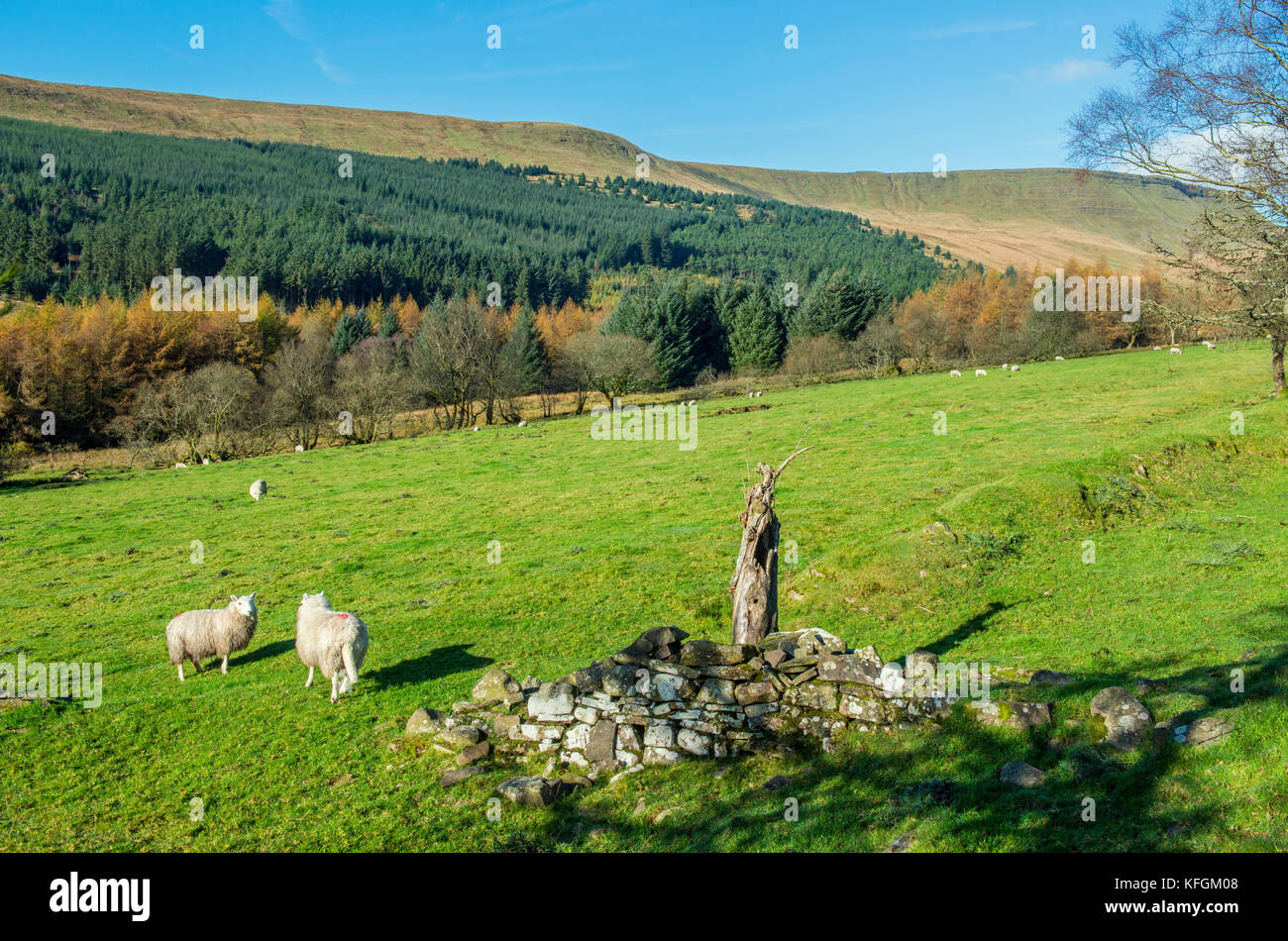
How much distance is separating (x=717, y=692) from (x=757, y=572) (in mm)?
2859

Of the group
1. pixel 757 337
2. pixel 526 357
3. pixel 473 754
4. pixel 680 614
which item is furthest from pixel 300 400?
pixel 757 337

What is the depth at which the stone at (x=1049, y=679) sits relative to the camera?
9688 mm

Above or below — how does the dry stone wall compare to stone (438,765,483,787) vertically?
above

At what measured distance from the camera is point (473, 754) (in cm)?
1023

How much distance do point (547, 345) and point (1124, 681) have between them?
310 ft

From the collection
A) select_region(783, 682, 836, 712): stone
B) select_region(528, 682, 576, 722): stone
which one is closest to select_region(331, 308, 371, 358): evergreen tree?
select_region(528, 682, 576, 722): stone

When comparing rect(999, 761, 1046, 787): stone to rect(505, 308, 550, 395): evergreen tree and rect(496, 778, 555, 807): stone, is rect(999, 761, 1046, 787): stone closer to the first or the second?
rect(496, 778, 555, 807): stone

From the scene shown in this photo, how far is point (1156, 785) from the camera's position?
24.5ft

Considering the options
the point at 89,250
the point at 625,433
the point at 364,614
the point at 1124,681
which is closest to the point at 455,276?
the point at 89,250

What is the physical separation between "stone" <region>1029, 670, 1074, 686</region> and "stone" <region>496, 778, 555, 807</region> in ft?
21.6

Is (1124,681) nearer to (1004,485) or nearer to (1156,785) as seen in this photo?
(1156,785)

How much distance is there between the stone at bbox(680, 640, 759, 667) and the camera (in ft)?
35.1

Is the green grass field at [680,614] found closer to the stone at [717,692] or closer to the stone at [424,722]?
the stone at [424,722]

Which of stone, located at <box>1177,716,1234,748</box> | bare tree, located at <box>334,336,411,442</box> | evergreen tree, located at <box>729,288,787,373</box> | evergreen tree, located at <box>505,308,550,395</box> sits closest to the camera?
stone, located at <box>1177,716,1234,748</box>
